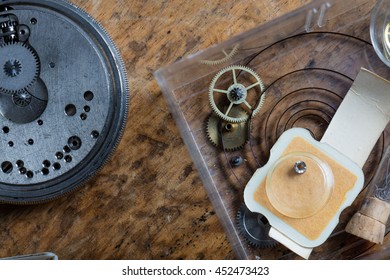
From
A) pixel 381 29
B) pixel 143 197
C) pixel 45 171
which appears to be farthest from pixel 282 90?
pixel 45 171

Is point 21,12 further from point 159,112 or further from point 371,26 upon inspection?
point 371,26

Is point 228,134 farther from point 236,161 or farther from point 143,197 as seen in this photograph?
point 143,197

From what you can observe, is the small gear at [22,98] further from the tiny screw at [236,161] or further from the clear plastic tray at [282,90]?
the tiny screw at [236,161]

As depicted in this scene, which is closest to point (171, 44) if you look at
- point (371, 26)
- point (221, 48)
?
point (221, 48)

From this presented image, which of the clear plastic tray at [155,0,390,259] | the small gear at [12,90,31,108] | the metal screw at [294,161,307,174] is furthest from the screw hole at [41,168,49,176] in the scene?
the metal screw at [294,161,307,174]

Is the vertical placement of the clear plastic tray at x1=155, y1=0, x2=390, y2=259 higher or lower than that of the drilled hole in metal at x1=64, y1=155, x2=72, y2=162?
lower

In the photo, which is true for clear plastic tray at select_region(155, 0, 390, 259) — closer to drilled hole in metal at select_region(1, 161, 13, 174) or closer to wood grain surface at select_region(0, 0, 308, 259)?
wood grain surface at select_region(0, 0, 308, 259)

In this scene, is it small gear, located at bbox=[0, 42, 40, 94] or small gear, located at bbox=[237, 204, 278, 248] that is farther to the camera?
small gear, located at bbox=[237, 204, 278, 248]
